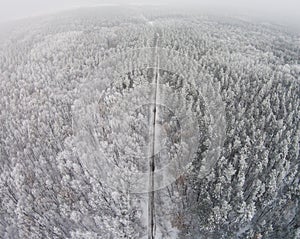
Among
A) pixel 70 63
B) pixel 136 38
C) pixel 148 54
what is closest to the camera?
pixel 148 54

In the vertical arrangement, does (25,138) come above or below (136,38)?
below

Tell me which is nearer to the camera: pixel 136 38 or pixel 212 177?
pixel 212 177

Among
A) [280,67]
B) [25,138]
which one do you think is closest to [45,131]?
[25,138]

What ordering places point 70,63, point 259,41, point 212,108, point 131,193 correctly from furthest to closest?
point 259,41, point 70,63, point 212,108, point 131,193

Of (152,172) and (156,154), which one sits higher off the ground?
(156,154)

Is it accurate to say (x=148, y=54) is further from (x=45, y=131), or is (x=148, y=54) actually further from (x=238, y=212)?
(x=238, y=212)

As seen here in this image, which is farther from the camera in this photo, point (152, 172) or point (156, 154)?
point (156, 154)

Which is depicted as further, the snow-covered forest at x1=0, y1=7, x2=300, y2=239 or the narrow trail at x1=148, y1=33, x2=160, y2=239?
the narrow trail at x1=148, y1=33, x2=160, y2=239

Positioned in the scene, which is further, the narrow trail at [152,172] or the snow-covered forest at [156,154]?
the narrow trail at [152,172]
